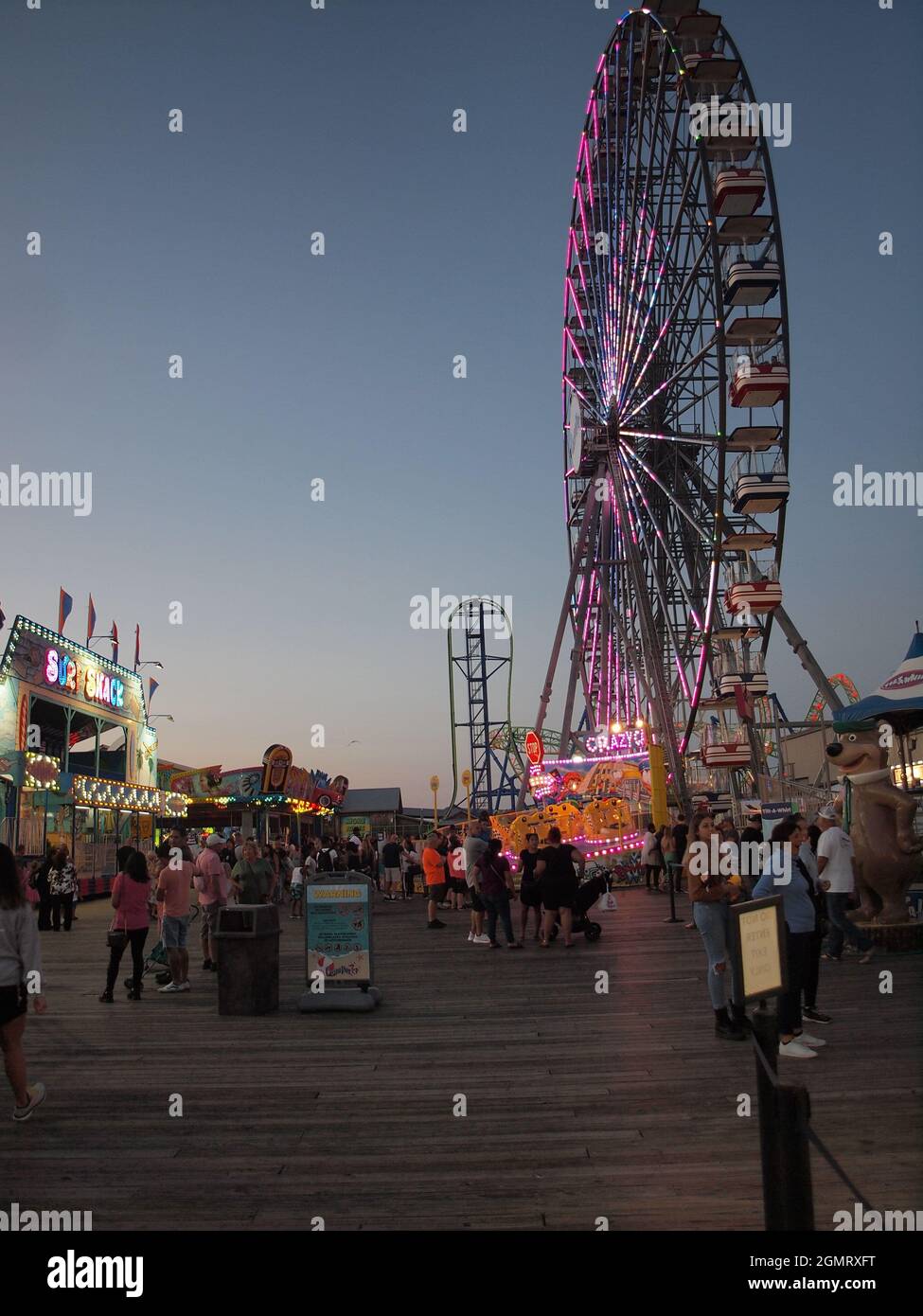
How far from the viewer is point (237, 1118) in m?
6.10

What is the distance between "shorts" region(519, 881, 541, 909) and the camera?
14.0 metres

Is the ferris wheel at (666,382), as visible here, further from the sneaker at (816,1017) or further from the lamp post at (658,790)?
the sneaker at (816,1017)

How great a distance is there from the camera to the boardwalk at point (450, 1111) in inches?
183

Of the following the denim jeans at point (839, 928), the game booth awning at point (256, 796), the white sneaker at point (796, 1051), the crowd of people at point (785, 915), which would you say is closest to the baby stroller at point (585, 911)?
the denim jeans at point (839, 928)

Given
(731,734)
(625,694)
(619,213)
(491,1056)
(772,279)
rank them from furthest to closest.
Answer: (731,734)
(625,694)
(619,213)
(772,279)
(491,1056)

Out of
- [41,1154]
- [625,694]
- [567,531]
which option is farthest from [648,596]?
[41,1154]

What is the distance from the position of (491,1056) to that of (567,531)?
3127 cm

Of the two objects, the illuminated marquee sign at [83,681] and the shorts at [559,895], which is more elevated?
the illuminated marquee sign at [83,681]

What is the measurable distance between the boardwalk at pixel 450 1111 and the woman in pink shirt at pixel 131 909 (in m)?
0.33

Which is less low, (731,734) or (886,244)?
(886,244)

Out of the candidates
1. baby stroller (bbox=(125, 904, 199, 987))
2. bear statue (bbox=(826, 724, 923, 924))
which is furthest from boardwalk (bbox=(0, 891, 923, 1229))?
bear statue (bbox=(826, 724, 923, 924))

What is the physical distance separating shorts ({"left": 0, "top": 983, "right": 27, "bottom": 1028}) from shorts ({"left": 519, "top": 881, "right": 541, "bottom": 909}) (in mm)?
8631

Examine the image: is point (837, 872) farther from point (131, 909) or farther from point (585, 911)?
point (131, 909)
